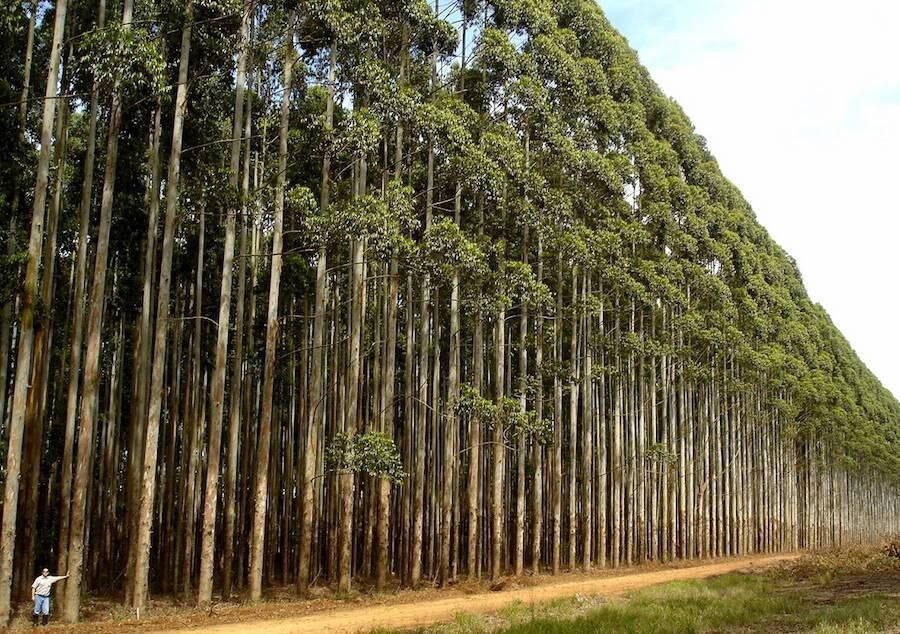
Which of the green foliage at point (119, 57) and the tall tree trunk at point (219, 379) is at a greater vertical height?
the green foliage at point (119, 57)

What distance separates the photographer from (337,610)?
1822cm

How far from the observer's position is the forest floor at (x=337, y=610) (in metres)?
15.2

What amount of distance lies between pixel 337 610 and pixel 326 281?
41.1 feet

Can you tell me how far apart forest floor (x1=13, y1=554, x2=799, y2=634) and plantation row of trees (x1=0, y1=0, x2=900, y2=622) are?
0.87 meters

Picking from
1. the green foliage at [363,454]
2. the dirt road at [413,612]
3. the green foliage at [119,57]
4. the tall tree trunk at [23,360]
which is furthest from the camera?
the green foliage at [363,454]

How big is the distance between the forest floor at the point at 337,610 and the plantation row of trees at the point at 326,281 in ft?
2.85

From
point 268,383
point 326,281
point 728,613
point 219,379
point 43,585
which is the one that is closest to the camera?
point 43,585

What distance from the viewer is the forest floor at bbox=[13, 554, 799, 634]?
15250 mm

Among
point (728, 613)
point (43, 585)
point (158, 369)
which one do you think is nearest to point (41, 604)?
point (43, 585)

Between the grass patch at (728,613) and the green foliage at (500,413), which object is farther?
the green foliage at (500,413)

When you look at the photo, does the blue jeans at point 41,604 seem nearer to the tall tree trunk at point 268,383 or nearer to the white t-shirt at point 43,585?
the white t-shirt at point 43,585

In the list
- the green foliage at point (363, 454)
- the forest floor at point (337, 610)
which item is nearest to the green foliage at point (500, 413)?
the green foliage at point (363, 454)

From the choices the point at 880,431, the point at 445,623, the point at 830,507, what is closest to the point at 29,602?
the point at 445,623

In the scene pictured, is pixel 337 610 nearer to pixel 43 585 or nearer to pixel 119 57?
pixel 43 585
